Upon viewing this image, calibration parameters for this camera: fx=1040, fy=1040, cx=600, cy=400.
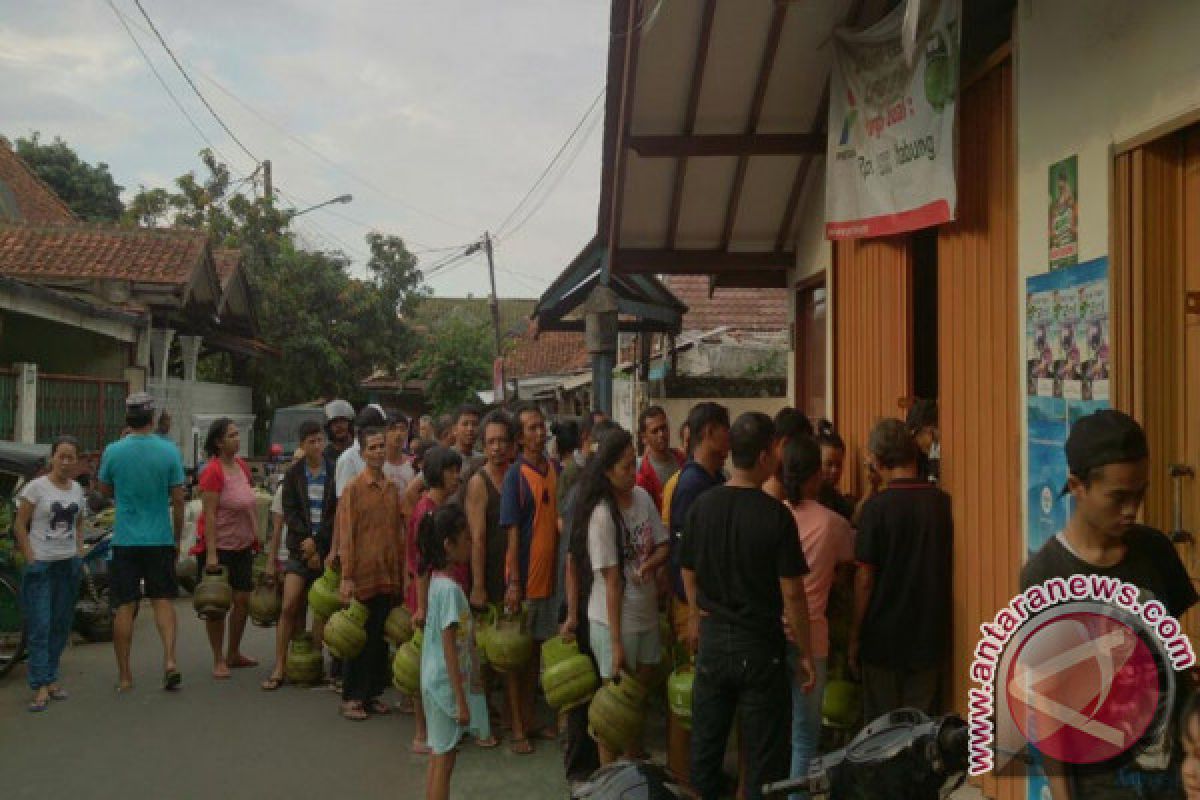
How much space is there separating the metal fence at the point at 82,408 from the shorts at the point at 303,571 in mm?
7244

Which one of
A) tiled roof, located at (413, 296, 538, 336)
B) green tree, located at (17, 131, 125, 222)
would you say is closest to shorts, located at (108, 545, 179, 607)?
green tree, located at (17, 131, 125, 222)

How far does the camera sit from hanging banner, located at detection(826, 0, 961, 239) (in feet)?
17.2

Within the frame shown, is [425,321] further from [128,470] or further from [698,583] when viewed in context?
[698,583]

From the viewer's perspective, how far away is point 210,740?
6512 millimetres

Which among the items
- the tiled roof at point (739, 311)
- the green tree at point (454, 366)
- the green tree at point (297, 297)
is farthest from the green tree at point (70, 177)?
the tiled roof at point (739, 311)

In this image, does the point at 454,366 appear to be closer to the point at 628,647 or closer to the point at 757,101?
the point at 757,101

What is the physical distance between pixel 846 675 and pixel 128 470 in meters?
5.17

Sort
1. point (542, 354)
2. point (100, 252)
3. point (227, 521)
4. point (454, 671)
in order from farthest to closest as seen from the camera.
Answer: point (542, 354) → point (100, 252) → point (227, 521) → point (454, 671)

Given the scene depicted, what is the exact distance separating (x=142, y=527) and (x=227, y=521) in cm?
64

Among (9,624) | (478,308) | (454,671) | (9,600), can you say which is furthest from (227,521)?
(478,308)

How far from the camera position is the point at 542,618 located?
20.8 ft

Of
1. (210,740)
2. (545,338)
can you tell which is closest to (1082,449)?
(210,740)

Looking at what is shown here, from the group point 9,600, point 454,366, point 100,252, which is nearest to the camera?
point 9,600

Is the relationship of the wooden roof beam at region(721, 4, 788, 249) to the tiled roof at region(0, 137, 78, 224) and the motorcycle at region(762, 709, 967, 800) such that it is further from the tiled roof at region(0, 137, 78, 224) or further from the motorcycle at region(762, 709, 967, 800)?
the tiled roof at region(0, 137, 78, 224)
